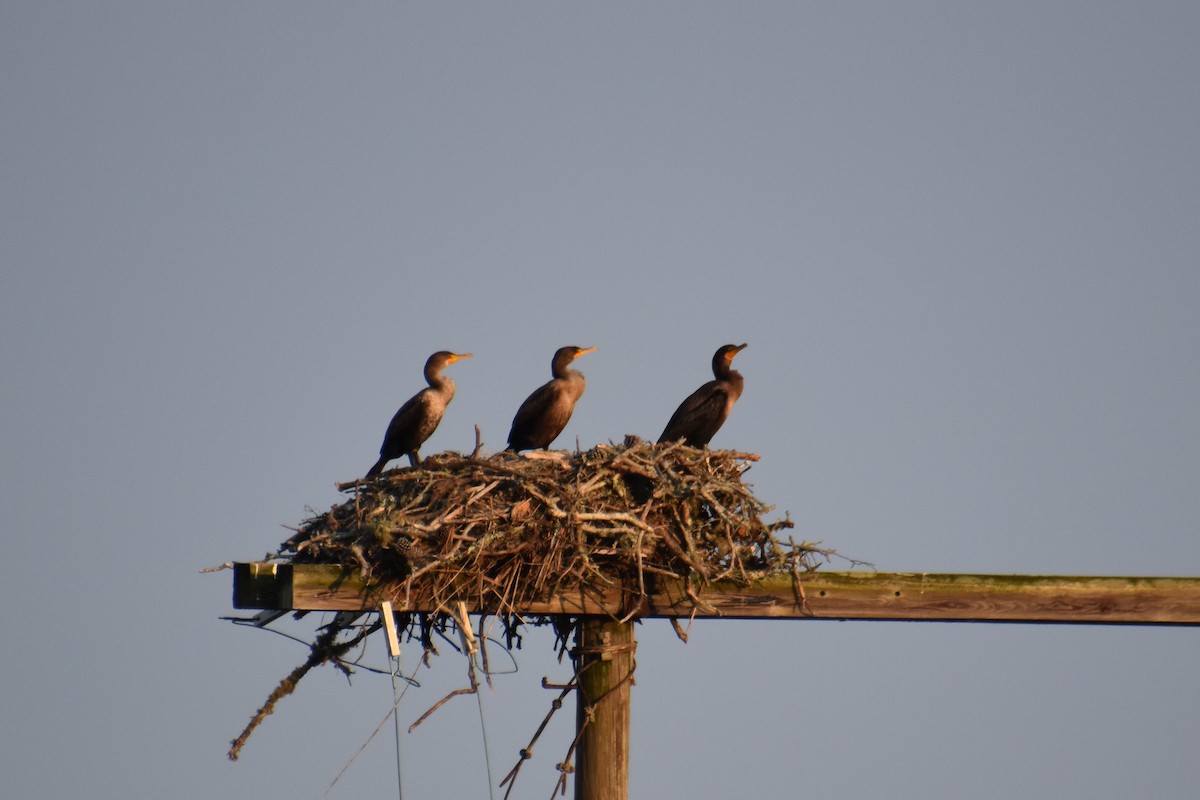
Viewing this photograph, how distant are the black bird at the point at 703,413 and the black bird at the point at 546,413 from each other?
83cm

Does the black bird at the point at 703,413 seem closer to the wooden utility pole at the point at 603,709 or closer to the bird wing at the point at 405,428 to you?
the bird wing at the point at 405,428

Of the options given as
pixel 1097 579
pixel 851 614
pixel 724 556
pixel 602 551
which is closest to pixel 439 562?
pixel 602 551

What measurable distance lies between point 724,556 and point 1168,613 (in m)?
1.81

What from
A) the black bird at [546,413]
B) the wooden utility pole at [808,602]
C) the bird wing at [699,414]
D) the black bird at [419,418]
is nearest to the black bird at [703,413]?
the bird wing at [699,414]

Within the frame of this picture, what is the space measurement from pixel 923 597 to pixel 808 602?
1.50 ft

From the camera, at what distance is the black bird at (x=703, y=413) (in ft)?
33.2

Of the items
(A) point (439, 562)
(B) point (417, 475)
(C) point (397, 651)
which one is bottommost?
(C) point (397, 651)

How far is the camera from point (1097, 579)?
18.8ft

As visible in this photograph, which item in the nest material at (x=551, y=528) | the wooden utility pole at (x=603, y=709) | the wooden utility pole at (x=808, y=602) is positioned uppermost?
the nest material at (x=551, y=528)

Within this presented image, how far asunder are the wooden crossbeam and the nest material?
0.35 feet

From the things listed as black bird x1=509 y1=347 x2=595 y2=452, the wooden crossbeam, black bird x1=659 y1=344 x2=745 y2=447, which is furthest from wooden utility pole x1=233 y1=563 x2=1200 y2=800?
black bird x1=509 y1=347 x2=595 y2=452

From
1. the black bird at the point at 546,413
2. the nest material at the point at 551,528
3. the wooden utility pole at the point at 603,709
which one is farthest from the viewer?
the black bird at the point at 546,413

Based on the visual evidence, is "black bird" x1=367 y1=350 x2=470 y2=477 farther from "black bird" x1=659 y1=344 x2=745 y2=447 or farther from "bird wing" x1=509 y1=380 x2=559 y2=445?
"black bird" x1=659 y1=344 x2=745 y2=447

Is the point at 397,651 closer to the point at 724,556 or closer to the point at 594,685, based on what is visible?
the point at 594,685
